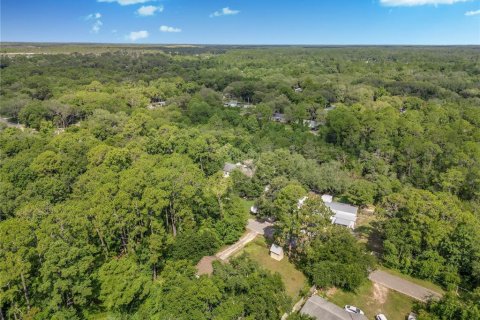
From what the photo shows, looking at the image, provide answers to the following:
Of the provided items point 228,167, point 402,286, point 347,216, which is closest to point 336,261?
point 402,286

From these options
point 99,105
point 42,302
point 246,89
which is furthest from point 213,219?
point 246,89

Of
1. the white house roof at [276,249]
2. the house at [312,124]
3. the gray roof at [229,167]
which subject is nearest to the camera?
the white house roof at [276,249]

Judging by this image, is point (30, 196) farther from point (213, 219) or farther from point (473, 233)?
point (473, 233)

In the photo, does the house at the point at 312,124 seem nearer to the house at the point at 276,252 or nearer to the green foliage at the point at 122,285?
the house at the point at 276,252

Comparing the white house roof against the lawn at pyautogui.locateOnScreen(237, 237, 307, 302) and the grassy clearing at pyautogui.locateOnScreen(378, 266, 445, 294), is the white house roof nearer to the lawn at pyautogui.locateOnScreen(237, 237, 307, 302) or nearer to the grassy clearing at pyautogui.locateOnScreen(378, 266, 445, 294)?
the lawn at pyautogui.locateOnScreen(237, 237, 307, 302)

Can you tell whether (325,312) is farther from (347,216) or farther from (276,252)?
(347,216)

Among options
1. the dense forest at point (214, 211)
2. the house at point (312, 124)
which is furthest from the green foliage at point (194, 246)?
the house at point (312, 124)

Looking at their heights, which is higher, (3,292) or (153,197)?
(153,197)
